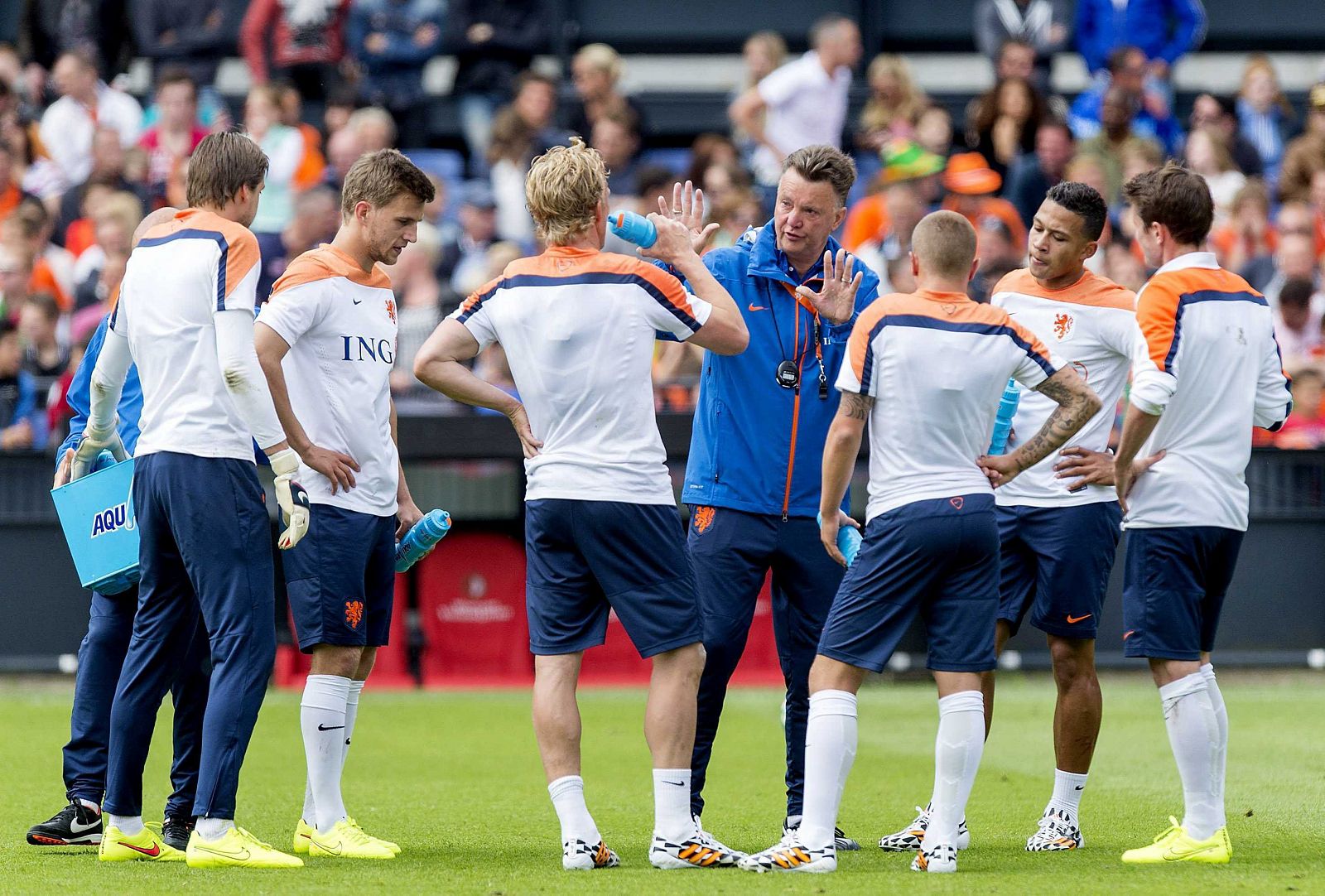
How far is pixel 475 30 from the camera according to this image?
15969 millimetres

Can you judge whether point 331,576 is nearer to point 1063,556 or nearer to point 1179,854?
point 1063,556

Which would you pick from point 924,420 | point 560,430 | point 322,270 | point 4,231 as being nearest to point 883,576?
point 924,420

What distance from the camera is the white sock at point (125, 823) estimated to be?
5.76 metres

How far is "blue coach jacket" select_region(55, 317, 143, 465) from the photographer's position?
619cm

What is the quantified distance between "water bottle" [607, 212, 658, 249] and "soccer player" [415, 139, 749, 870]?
47 millimetres

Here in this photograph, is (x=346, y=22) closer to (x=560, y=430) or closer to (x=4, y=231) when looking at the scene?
(x=4, y=231)

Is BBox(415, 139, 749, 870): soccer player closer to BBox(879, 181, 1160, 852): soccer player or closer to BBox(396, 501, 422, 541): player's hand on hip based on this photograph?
BBox(396, 501, 422, 541): player's hand on hip

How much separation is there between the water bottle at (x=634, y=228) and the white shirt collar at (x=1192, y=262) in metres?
1.72

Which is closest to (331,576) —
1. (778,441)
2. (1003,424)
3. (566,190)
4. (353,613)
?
(353,613)

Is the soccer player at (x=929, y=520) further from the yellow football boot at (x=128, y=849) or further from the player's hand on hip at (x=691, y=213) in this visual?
the yellow football boot at (x=128, y=849)

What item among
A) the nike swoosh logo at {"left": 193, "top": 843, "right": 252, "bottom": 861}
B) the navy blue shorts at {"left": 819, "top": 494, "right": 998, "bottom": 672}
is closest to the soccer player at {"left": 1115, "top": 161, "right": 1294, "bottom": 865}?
the navy blue shorts at {"left": 819, "top": 494, "right": 998, "bottom": 672}

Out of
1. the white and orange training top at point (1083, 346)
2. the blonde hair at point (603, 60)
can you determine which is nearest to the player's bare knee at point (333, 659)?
the white and orange training top at point (1083, 346)

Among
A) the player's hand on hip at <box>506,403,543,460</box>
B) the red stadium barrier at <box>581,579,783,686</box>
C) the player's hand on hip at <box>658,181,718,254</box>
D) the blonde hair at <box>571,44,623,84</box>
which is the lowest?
the red stadium barrier at <box>581,579,783,686</box>

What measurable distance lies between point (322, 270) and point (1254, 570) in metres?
7.38
